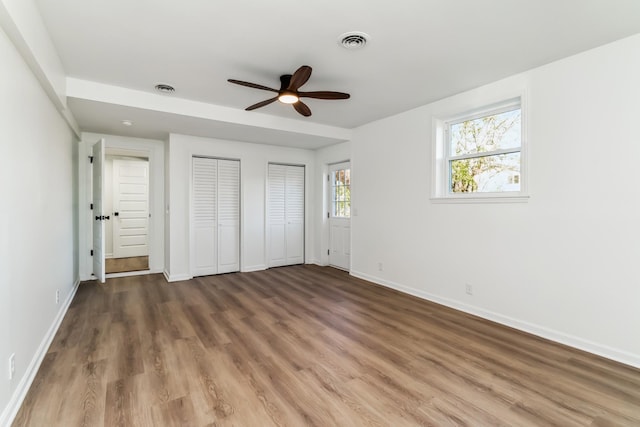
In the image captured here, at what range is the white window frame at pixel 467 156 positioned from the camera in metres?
2.97

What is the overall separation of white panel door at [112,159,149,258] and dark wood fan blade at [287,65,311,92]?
538cm

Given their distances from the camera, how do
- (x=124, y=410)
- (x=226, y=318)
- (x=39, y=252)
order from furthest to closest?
(x=226, y=318), (x=39, y=252), (x=124, y=410)

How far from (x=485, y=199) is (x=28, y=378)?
411cm

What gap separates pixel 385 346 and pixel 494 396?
2.88 ft

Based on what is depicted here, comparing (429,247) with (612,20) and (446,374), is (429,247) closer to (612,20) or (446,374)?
A: (446,374)

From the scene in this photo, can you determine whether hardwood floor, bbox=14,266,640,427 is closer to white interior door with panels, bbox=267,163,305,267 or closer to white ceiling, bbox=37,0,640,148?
white interior door with panels, bbox=267,163,305,267

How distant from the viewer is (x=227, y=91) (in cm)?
349

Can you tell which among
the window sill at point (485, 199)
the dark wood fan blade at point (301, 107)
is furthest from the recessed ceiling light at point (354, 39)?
the window sill at point (485, 199)

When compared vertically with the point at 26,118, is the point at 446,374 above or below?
below

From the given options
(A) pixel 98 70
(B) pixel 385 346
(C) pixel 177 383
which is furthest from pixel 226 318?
(A) pixel 98 70

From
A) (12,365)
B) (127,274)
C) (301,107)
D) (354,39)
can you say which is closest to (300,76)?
(354,39)

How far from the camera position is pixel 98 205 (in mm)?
4379

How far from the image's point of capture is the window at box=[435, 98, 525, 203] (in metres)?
3.14

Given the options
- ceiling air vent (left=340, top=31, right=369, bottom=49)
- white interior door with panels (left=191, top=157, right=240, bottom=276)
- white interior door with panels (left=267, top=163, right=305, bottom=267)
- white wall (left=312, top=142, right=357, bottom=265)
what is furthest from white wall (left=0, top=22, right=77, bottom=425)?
white wall (left=312, top=142, right=357, bottom=265)
